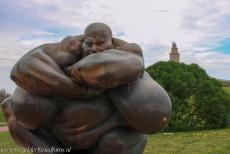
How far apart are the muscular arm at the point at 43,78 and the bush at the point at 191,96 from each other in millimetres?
8727

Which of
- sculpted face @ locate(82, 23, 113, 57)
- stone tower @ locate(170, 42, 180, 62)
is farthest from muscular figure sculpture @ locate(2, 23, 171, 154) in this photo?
stone tower @ locate(170, 42, 180, 62)

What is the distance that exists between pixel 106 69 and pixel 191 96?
373 inches

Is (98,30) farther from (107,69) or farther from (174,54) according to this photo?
(174,54)

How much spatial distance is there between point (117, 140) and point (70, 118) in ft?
0.87

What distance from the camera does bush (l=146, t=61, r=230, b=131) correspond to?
11.0 metres

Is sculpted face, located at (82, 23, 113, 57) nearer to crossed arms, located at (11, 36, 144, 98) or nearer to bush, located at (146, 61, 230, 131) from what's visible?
crossed arms, located at (11, 36, 144, 98)

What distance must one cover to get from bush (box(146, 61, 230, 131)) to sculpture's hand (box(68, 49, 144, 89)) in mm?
8734

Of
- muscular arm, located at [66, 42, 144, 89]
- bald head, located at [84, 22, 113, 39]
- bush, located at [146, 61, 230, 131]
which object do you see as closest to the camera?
muscular arm, located at [66, 42, 144, 89]

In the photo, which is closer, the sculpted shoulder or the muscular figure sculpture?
the muscular figure sculpture

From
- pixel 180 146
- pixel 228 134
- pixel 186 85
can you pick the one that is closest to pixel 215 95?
pixel 186 85

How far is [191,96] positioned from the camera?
11.4 m

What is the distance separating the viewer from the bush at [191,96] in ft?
36.1

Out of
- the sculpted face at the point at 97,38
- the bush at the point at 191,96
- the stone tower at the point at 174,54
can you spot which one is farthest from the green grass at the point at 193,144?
the stone tower at the point at 174,54

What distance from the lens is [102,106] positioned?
2.28 m
